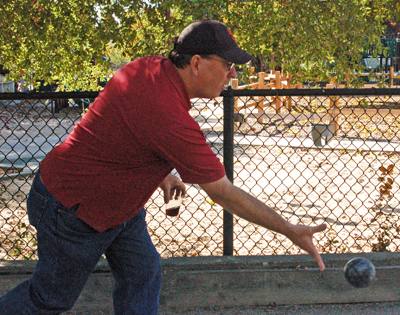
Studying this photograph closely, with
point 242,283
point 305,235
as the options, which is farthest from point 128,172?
point 242,283

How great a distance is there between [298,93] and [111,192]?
194 cm

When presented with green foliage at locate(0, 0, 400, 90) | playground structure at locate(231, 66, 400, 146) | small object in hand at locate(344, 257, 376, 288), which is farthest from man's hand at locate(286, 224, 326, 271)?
playground structure at locate(231, 66, 400, 146)

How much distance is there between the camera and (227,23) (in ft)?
15.4

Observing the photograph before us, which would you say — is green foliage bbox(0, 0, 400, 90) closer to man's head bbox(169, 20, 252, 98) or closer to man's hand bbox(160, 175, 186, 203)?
man's hand bbox(160, 175, 186, 203)

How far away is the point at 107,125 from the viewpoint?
2635mm

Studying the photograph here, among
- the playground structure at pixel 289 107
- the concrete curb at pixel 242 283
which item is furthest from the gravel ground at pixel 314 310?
the playground structure at pixel 289 107

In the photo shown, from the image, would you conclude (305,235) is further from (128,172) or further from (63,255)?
(63,255)

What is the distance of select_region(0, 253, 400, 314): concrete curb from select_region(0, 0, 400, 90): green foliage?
1.39 meters

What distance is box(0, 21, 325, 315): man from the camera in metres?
2.53

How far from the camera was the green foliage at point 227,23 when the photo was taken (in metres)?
4.57

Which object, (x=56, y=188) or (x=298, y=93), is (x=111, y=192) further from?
(x=298, y=93)

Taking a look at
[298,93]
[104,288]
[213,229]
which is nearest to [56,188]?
[104,288]

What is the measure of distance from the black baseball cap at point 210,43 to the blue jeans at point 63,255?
786mm

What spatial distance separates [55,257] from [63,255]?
0.12 feet
